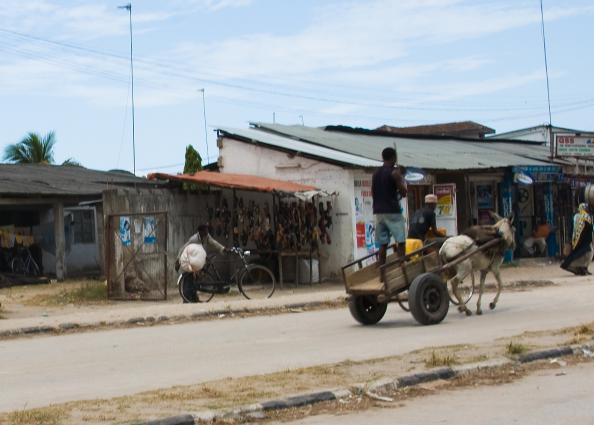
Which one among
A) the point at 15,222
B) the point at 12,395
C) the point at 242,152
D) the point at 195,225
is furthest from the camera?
the point at 15,222

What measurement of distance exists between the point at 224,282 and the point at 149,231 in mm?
2710

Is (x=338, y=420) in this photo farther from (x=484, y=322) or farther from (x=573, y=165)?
(x=573, y=165)

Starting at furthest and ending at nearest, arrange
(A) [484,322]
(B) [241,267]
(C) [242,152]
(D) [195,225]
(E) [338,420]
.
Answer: (C) [242,152], (D) [195,225], (B) [241,267], (A) [484,322], (E) [338,420]

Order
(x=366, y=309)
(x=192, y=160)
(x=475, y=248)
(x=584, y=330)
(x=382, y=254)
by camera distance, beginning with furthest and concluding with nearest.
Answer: (x=192, y=160)
(x=475, y=248)
(x=366, y=309)
(x=382, y=254)
(x=584, y=330)

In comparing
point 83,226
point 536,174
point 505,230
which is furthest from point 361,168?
point 83,226

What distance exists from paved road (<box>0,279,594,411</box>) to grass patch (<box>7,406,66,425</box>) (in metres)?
0.77

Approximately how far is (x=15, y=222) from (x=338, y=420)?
25.4 metres

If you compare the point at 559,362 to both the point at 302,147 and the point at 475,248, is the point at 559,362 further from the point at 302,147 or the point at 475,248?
the point at 302,147

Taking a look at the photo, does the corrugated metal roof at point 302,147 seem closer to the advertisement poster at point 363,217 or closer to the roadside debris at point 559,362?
the advertisement poster at point 363,217

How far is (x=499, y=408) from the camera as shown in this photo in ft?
27.9

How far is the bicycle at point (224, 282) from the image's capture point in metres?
20.6

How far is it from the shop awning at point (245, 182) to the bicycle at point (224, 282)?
217cm

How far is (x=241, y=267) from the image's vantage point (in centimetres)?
2200

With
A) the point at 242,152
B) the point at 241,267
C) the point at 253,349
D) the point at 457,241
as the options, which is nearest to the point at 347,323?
the point at 457,241
